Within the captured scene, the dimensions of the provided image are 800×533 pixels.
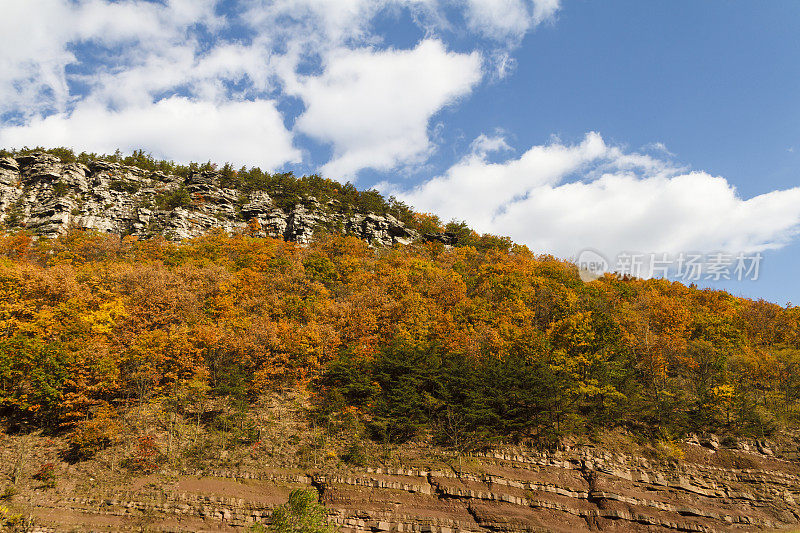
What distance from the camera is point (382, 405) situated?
3133 centimetres

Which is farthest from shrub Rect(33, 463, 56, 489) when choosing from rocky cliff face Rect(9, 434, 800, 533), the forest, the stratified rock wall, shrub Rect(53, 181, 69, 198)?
shrub Rect(53, 181, 69, 198)

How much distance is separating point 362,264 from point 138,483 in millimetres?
40468

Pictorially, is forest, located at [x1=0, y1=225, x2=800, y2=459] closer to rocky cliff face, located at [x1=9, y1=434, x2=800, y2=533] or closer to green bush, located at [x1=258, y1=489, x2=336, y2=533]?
rocky cliff face, located at [x1=9, y1=434, x2=800, y2=533]

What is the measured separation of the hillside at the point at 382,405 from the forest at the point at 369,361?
0.20 m

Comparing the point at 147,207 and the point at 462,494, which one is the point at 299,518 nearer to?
the point at 462,494

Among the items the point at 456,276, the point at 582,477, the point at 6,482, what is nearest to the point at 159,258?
the point at 6,482

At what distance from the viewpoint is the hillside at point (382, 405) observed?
25031mm

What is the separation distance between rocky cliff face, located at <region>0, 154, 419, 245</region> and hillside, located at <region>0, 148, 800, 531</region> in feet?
99.5

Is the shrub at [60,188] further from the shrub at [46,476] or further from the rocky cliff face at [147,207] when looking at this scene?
the shrub at [46,476]

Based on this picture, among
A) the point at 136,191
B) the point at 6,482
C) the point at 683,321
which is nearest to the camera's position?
the point at 6,482

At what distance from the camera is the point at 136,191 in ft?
299

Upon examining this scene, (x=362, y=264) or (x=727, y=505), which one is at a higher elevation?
(x=362, y=264)

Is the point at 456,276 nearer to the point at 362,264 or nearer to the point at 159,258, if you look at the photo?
the point at 362,264

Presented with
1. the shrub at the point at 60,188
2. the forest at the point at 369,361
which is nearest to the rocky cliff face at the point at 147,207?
the shrub at the point at 60,188
